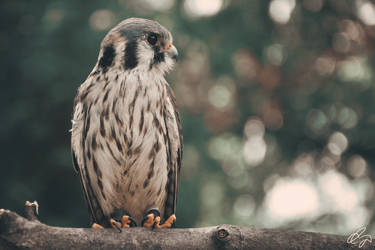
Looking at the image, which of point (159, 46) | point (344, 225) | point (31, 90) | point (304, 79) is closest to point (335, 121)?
point (304, 79)

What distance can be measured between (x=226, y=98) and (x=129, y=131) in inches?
174

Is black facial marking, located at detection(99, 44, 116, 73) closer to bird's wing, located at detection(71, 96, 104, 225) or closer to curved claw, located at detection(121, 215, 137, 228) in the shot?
bird's wing, located at detection(71, 96, 104, 225)

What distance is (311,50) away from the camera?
7387mm

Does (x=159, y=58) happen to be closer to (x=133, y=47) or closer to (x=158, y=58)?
(x=158, y=58)

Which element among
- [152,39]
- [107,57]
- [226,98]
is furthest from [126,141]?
[226,98]

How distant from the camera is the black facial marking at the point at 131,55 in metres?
3.18

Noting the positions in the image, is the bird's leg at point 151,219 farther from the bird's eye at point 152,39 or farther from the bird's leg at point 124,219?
the bird's eye at point 152,39

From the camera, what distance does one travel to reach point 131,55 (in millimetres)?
3193

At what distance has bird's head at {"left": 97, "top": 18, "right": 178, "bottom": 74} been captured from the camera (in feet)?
10.5

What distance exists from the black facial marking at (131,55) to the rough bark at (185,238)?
1139 mm

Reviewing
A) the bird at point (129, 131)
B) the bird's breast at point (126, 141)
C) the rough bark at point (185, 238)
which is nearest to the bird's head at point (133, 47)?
the bird at point (129, 131)

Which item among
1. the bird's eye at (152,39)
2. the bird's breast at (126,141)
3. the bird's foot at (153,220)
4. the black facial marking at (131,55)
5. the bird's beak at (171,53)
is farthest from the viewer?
the bird's beak at (171,53)

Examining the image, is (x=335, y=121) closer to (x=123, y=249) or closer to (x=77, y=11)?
(x=77, y=11)

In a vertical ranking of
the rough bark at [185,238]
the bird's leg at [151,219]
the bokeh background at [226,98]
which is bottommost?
the rough bark at [185,238]
